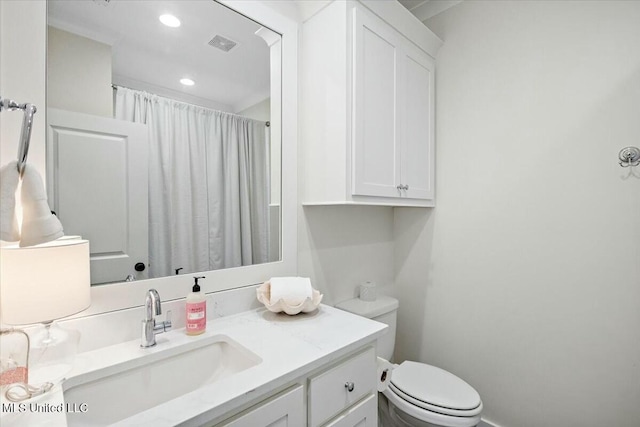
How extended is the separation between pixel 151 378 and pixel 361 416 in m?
0.69

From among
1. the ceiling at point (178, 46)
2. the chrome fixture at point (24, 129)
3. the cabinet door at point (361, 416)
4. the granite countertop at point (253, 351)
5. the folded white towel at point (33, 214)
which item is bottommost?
the cabinet door at point (361, 416)

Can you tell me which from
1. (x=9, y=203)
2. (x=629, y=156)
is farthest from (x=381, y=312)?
(x=9, y=203)

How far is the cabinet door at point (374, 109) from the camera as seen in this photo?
4.31ft

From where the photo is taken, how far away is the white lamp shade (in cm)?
66

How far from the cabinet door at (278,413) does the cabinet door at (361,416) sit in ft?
0.52

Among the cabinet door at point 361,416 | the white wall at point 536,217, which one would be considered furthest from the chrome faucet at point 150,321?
the white wall at point 536,217

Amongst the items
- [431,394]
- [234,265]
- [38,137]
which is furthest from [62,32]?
[431,394]

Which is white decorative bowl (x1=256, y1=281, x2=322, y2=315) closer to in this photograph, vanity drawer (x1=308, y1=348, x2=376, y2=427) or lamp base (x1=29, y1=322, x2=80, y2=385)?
vanity drawer (x1=308, y1=348, x2=376, y2=427)

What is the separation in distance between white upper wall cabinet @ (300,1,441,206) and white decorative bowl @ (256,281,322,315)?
17.2 inches

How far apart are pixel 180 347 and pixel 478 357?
5.23 feet

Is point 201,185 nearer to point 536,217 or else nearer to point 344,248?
point 344,248

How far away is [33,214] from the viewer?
64 cm

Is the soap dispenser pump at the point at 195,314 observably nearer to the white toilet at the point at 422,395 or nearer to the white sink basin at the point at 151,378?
the white sink basin at the point at 151,378

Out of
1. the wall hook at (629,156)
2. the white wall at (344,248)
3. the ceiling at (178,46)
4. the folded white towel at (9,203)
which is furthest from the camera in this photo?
the white wall at (344,248)
